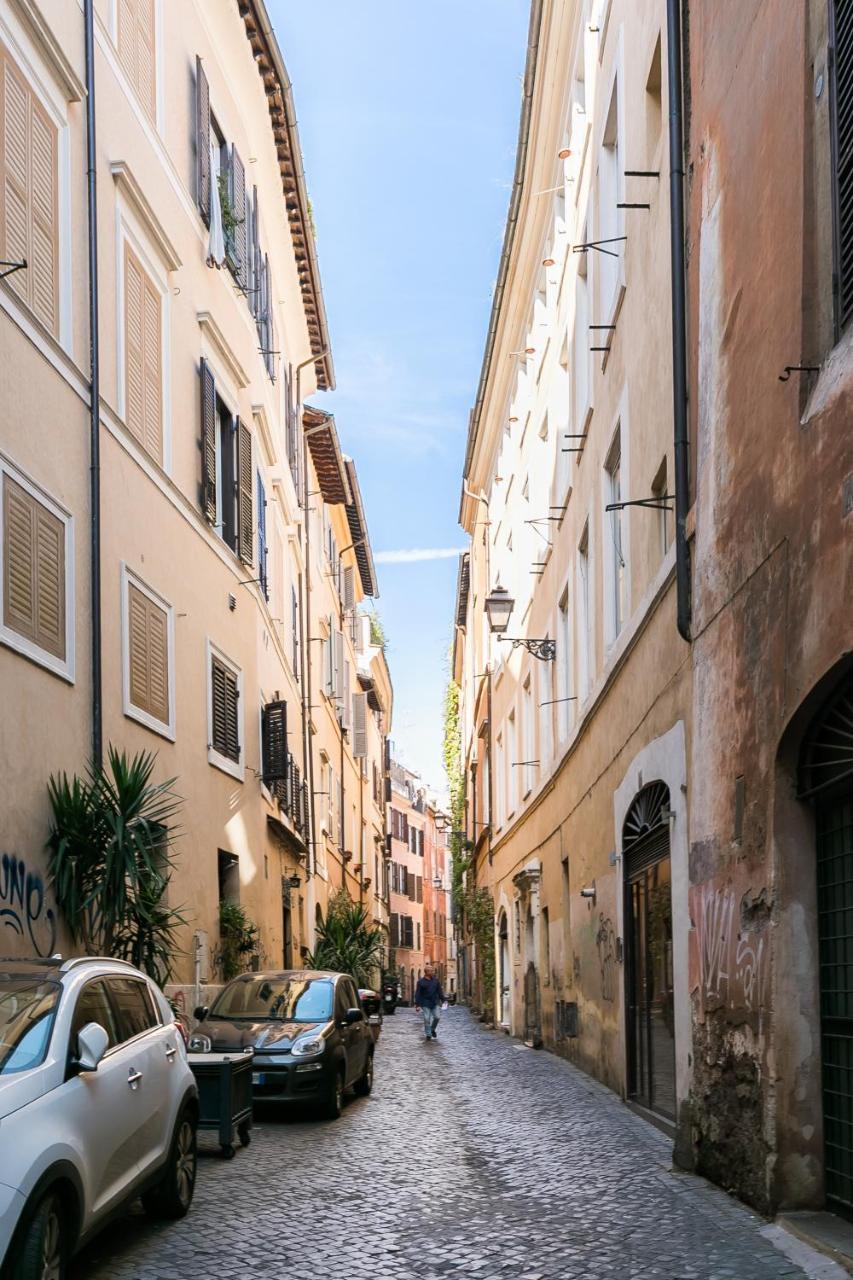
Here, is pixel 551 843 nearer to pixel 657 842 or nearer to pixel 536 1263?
pixel 657 842

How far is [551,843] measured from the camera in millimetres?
22984

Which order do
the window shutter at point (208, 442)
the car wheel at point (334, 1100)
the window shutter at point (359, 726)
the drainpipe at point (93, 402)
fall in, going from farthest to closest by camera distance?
the window shutter at point (359, 726)
the window shutter at point (208, 442)
the car wheel at point (334, 1100)
the drainpipe at point (93, 402)

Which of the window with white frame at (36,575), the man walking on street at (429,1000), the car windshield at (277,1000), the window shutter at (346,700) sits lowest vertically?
the man walking on street at (429,1000)

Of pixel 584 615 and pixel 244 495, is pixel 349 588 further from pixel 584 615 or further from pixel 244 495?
pixel 584 615

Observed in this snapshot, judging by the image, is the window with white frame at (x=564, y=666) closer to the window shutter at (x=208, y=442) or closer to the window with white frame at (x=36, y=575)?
the window shutter at (x=208, y=442)

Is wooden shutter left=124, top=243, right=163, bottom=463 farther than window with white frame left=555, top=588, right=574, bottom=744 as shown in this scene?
No

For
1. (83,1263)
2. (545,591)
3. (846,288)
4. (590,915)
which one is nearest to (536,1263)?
(83,1263)

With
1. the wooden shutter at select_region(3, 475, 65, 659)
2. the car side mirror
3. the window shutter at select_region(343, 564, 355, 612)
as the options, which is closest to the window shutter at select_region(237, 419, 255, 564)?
the wooden shutter at select_region(3, 475, 65, 659)

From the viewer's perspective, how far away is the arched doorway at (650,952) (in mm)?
12555

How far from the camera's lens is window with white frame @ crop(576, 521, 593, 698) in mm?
19188

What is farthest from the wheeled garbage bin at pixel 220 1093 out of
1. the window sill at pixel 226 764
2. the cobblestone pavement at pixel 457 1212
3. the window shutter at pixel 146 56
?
the window shutter at pixel 146 56

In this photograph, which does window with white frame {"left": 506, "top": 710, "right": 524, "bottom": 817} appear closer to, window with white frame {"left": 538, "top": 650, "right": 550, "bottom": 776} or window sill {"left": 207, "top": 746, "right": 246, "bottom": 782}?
window with white frame {"left": 538, "top": 650, "right": 550, "bottom": 776}

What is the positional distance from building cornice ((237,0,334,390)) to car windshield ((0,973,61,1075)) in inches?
689

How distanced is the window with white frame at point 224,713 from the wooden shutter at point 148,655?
2439mm
